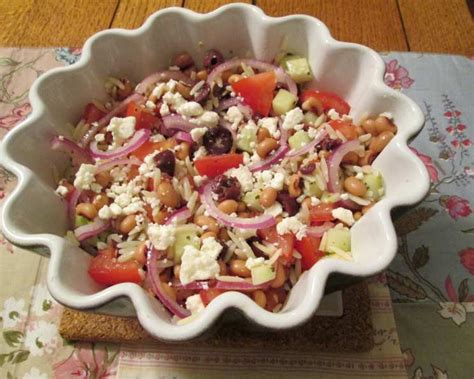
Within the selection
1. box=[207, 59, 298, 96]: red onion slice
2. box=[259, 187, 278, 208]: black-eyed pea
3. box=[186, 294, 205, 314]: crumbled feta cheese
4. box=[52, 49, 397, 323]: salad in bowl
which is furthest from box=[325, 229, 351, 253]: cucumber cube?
box=[207, 59, 298, 96]: red onion slice

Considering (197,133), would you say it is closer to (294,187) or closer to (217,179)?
(217,179)

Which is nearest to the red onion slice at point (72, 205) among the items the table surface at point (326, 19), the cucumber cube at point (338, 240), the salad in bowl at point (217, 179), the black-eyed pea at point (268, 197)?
the salad in bowl at point (217, 179)

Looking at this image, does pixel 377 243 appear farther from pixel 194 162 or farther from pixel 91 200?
pixel 91 200

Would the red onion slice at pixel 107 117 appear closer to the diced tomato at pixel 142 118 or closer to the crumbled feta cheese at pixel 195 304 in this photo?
the diced tomato at pixel 142 118

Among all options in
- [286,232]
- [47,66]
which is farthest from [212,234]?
[47,66]

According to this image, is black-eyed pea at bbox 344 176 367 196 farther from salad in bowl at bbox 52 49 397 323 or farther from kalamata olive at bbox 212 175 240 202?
kalamata olive at bbox 212 175 240 202

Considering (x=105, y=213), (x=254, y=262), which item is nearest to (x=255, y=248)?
(x=254, y=262)
